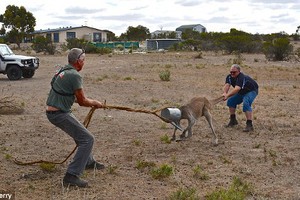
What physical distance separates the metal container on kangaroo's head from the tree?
181ft

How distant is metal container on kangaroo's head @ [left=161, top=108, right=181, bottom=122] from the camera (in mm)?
9023

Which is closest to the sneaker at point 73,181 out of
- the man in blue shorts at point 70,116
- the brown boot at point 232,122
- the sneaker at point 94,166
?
the man in blue shorts at point 70,116

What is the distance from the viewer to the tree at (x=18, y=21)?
61.5 meters

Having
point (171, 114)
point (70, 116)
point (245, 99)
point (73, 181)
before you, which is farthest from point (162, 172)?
point (245, 99)

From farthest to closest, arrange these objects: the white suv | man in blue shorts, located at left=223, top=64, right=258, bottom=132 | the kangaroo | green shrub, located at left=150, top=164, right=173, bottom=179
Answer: the white suv, man in blue shorts, located at left=223, top=64, right=258, bottom=132, the kangaroo, green shrub, located at left=150, top=164, right=173, bottom=179

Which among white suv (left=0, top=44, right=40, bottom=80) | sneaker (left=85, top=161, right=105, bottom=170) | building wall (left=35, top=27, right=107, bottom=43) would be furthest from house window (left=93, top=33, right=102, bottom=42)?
sneaker (left=85, top=161, right=105, bottom=170)

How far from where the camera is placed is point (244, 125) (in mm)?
11727

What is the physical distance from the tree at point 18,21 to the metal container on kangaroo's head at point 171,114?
5511 centimetres

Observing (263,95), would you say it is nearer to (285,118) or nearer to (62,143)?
(285,118)

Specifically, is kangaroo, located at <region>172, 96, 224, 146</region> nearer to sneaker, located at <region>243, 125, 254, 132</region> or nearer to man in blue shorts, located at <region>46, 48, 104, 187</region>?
sneaker, located at <region>243, 125, 254, 132</region>

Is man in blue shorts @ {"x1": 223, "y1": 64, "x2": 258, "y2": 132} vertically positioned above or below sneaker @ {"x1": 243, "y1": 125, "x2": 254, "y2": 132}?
above

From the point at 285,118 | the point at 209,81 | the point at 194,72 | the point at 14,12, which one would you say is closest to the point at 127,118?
the point at 285,118

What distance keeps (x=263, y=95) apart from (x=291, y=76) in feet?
25.4

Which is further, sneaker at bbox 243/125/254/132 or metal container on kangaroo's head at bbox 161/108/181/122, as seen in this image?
sneaker at bbox 243/125/254/132
